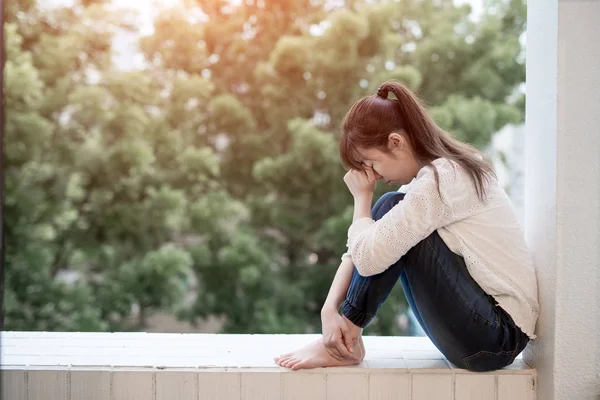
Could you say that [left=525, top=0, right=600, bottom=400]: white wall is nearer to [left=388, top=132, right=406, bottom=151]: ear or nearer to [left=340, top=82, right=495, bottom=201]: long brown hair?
[left=340, top=82, right=495, bottom=201]: long brown hair

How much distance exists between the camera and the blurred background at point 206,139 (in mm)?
6352

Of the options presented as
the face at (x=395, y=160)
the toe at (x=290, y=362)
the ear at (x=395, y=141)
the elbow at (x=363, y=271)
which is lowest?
the toe at (x=290, y=362)

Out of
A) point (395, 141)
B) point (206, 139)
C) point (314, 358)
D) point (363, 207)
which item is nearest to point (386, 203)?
point (363, 207)

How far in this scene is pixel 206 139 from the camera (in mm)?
7168

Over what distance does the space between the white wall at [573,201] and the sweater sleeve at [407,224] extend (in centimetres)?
27

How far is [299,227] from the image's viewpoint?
6945 mm

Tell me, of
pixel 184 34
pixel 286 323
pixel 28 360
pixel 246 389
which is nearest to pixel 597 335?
pixel 246 389

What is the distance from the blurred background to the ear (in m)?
4.73

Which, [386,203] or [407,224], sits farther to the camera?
[386,203]

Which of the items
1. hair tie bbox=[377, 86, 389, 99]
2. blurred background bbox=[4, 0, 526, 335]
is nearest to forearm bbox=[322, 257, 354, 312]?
hair tie bbox=[377, 86, 389, 99]

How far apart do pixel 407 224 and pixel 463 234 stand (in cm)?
17

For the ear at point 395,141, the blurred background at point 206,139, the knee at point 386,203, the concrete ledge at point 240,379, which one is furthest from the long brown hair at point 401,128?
the blurred background at point 206,139

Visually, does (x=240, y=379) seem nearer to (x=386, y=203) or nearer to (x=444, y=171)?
(x=386, y=203)

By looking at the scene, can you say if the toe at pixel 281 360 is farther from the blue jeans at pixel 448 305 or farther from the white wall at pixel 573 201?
the white wall at pixel 573 201
